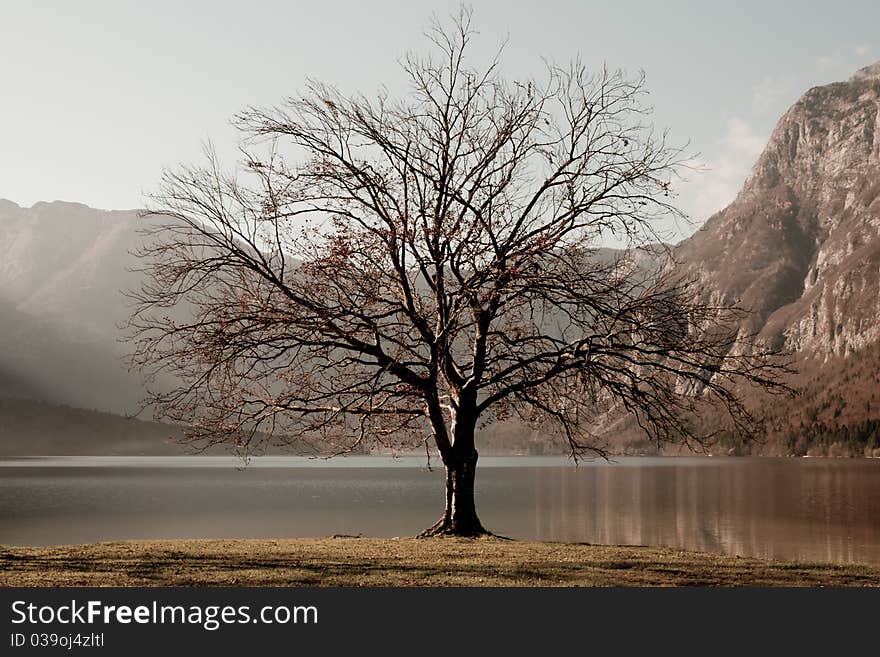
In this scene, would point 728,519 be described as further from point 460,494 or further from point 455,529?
point 455,529

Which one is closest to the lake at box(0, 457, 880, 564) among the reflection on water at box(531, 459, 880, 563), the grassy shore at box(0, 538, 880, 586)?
the reflection on water at box(531, 459, 880, 563)

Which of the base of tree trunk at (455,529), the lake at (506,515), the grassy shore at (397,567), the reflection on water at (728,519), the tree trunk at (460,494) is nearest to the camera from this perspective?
the grassy shore at (397,567)

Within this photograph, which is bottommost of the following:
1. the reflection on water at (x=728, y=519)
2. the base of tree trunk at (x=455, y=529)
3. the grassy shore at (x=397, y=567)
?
the reflection on water at (x=728, y=519)

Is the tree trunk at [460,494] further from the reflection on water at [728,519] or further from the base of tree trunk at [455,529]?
the reflection on water at [728,519]

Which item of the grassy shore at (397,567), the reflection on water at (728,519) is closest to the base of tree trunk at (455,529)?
the grassy shore at (397,567)

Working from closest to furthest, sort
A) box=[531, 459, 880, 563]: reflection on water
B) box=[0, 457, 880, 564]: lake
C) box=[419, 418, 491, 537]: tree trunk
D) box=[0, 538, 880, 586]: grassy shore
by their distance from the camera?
box=[0, 538, 880, 586]: grassy shore
box=[419, 418, 491, 537]: tree trunk
box=[531, 459, 880, 563]: reflection on water
box=[0, 457, 880, 564]: lake

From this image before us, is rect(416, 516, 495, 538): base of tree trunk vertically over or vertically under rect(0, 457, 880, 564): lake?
over

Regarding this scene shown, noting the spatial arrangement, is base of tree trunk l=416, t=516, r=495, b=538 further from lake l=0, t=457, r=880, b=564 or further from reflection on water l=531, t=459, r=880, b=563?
reflection on water l=531, t=459, r=880, b=563

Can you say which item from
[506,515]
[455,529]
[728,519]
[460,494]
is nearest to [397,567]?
[455,529]

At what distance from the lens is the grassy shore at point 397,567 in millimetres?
15984

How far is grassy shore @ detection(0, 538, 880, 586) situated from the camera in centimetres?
1598

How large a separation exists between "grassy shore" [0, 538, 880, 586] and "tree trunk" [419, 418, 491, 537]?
312 centimetres

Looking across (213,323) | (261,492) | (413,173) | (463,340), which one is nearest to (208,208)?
(213,323)

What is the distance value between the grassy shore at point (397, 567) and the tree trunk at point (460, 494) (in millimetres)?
3125
